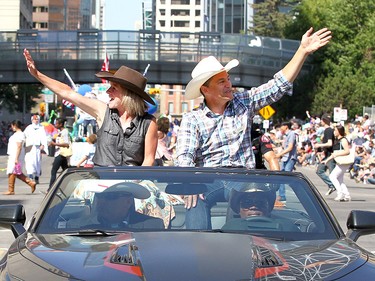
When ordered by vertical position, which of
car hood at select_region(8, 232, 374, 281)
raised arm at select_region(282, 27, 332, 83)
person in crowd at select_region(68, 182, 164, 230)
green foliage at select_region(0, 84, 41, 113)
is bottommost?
green foliage at select_region(0, 84, 41, 113)

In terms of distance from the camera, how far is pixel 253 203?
6.24 metres

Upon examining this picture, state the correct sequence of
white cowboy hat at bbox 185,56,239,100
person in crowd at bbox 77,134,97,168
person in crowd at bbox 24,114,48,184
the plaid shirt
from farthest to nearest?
person in crowd at bbox 24,114,48,184, person in crowd at bbox 77,134,97,168, white cowboy hat at bbox 185,56,239,100, the plaid shirt

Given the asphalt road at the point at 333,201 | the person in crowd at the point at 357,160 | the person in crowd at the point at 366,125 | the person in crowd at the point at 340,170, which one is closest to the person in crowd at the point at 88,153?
the asphalt road at the point at 333,201

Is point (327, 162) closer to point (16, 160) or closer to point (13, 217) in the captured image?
point (16, 160)

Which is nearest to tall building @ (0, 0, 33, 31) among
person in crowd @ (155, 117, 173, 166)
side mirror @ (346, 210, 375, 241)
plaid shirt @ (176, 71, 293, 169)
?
person in crowd @ (155, 117, 173, 166)

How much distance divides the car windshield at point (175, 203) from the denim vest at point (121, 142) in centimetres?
215

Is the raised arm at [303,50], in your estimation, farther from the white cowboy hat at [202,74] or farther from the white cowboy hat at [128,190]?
the white cowboy hat at [128,190]

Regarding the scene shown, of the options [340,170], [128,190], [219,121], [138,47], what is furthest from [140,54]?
[128,190]

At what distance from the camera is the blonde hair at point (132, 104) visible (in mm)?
8781

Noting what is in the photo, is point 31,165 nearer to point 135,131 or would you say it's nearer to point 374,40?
point 135,131

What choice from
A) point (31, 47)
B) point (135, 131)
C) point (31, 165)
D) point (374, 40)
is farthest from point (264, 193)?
point (374, 40)

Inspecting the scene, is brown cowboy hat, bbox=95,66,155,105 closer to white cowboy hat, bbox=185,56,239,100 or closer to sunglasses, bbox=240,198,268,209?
white cowboy hat, bbox=185,56,239,100

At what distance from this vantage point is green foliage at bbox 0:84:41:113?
98.1 metres

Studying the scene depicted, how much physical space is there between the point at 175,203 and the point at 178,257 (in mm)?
1220
